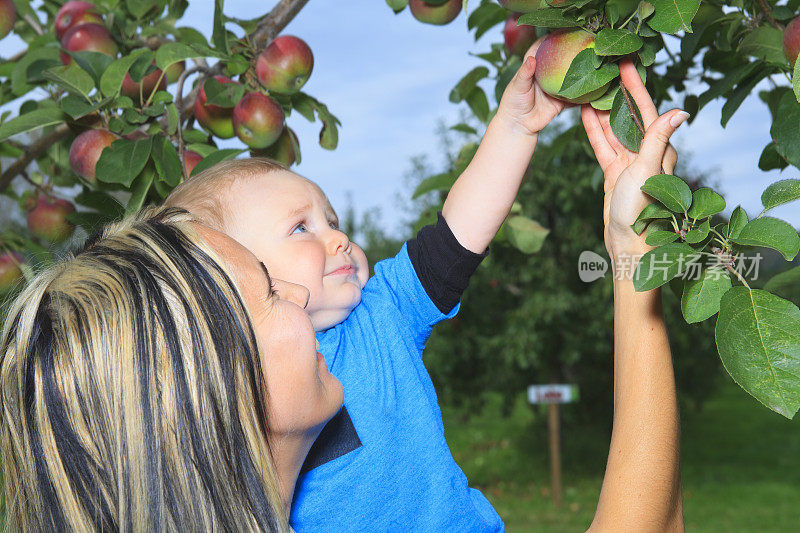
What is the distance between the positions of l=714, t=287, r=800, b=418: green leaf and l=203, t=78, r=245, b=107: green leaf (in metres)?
0.82

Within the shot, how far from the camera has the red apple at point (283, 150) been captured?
1291mm

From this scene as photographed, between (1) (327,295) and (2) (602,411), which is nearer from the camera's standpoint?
(1) (327,295)

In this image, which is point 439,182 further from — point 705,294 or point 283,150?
point 705,294

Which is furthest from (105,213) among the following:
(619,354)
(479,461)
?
(479,461)

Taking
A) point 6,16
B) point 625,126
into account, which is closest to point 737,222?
point 625,126

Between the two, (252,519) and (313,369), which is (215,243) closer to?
(313,369)

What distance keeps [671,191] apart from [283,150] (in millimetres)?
802

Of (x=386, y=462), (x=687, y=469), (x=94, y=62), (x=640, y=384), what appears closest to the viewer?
(x=640, y=384)

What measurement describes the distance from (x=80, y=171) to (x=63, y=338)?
0.62m

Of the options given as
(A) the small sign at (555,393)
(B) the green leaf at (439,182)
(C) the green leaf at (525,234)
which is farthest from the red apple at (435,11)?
(A) the small sign at (555,393)

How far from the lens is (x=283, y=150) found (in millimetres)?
1310

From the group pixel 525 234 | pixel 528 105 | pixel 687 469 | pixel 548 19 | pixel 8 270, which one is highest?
pixel 548 19

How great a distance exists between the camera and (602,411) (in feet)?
27.2

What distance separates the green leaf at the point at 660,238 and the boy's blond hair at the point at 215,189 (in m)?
0.48
